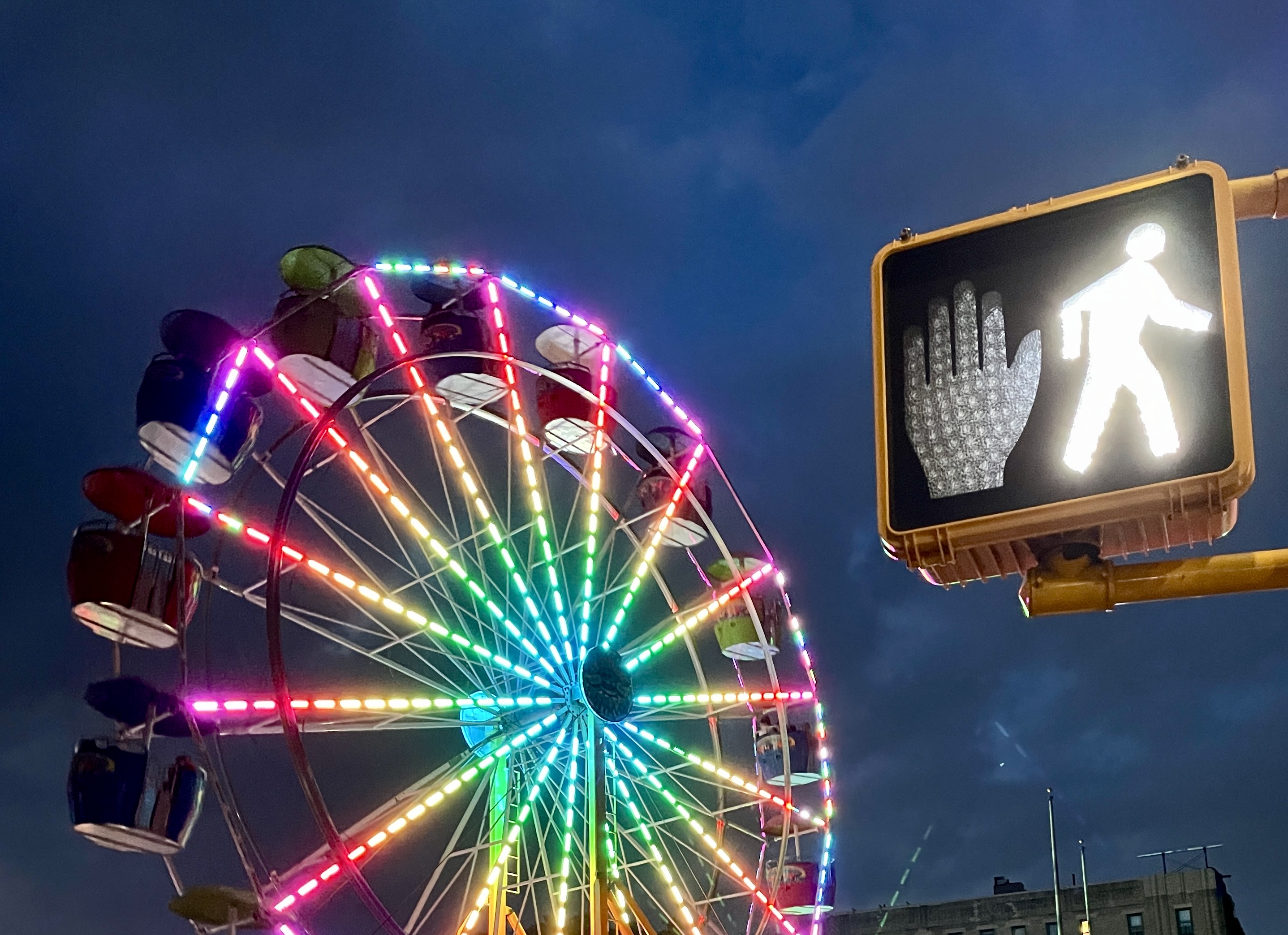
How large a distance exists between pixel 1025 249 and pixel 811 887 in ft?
64.0

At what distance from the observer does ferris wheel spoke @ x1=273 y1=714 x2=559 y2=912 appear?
14.8 m

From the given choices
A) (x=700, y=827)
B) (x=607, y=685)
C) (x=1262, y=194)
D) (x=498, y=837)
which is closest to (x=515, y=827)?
(x=498, y=837)

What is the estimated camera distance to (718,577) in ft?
73.3

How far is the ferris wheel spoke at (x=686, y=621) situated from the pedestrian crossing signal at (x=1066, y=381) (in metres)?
13.9

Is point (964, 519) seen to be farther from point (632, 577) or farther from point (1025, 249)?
point (632, 577)

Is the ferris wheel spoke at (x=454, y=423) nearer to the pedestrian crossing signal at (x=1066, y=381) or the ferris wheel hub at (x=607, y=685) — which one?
the ferris wheel hub at (x=607, y=685)

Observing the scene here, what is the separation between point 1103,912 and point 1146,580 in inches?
2243

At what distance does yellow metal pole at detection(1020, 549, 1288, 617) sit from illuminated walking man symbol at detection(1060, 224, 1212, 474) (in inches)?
11.8

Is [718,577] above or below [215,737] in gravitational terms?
above

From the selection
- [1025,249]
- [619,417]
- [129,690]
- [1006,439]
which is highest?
[619,417]

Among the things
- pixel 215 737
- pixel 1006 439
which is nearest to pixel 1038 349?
pixel 1006 439

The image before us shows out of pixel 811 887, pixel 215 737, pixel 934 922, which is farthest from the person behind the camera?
pixel 934 922

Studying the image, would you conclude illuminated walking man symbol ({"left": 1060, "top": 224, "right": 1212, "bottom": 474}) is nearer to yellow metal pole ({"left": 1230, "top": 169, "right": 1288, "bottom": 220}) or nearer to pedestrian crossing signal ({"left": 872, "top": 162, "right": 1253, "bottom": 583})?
pedestrian crossing signal ({"left": 872, "top": 162, "right": 1253, "bottom": 583})

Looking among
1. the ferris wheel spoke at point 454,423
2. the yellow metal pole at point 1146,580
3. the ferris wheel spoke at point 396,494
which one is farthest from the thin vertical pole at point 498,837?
the yellow metal pole at point 1146,580
